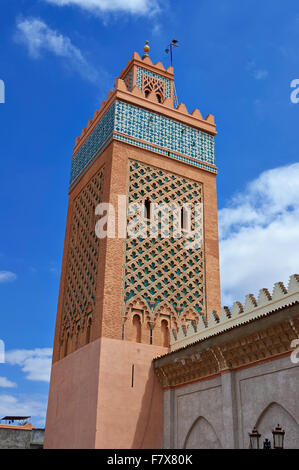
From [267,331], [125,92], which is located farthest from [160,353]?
[125,92]

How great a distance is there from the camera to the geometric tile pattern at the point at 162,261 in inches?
331

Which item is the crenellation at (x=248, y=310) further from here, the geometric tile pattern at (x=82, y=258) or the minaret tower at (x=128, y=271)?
the geometric tile pattern at (x=82, y=258)

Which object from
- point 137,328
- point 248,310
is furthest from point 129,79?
point 248,310

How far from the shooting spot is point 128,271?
8.34 meters

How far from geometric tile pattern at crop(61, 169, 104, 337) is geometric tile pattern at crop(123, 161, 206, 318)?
0.66 meters

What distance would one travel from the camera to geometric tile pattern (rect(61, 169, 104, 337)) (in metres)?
8.68

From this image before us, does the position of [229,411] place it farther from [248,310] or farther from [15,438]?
[15,438]

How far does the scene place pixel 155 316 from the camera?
327 inches

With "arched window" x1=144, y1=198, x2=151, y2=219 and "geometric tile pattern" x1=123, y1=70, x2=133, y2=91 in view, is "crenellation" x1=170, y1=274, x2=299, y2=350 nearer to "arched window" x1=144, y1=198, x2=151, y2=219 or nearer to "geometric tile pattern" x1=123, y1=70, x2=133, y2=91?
A: "arched window" x1=144, y1=198, x2=151, y2=219

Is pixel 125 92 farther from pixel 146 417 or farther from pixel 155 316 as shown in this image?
pixel 146 417

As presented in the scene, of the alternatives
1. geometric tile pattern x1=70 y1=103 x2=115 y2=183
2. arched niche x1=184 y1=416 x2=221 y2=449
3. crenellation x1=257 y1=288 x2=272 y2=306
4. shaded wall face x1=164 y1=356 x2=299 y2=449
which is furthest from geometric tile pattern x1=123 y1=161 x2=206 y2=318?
crenellation x1=257 y1=288 x2=272 y2=306

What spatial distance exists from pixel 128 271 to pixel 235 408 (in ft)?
9.91

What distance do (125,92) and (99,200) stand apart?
224 cm
